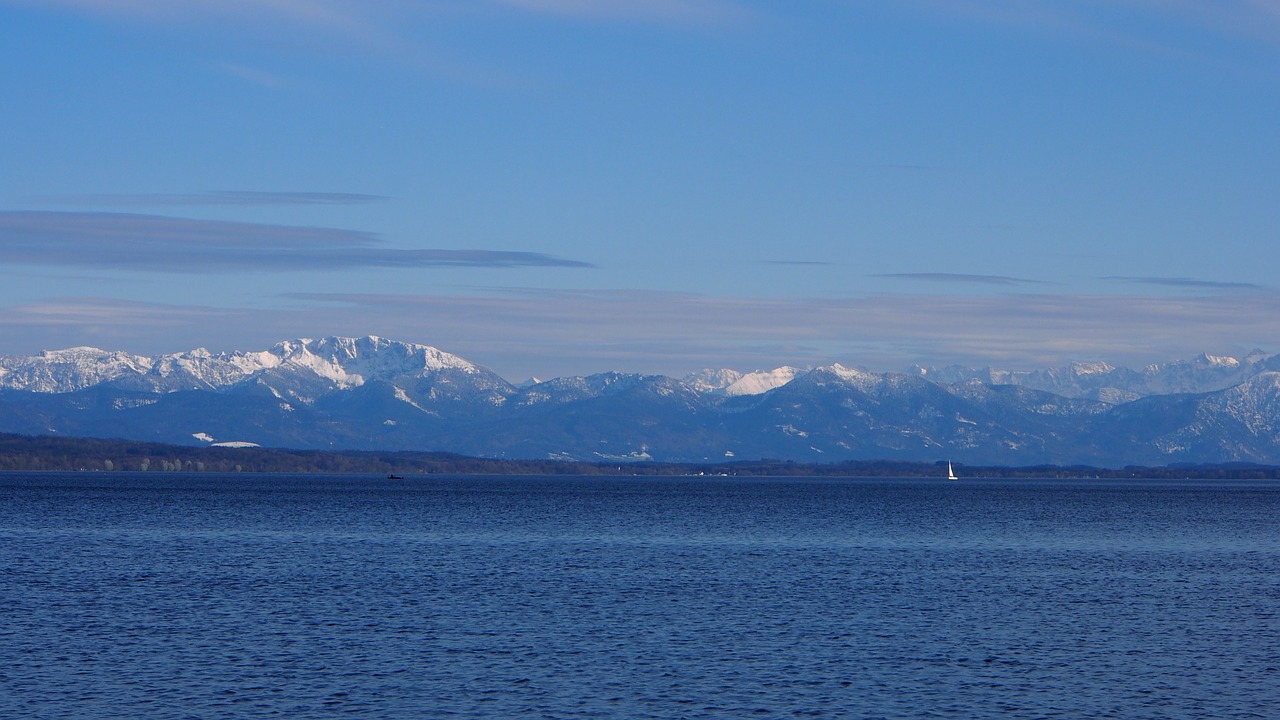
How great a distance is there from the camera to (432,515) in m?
148

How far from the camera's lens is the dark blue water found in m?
41.4

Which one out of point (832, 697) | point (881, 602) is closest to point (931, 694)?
point (832, 697)

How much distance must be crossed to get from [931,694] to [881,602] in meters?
22.8

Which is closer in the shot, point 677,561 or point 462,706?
point 462,706

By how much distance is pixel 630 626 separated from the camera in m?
55.7

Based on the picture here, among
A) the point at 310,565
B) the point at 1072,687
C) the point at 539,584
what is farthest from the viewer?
the point at 310,565

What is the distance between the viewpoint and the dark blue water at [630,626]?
41.4m

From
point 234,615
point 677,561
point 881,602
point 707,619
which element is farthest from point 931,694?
point 677,561

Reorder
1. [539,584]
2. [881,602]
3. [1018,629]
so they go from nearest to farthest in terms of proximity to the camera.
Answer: [1018,629] < [881,602] < [539,584]

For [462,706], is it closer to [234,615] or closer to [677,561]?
[234,615]

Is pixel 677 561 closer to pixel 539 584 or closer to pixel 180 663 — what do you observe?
pixel 539 584

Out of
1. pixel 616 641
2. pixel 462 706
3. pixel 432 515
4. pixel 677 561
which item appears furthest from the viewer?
pixel 432 515

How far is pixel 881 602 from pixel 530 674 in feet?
80.7

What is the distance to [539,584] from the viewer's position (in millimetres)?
70812
